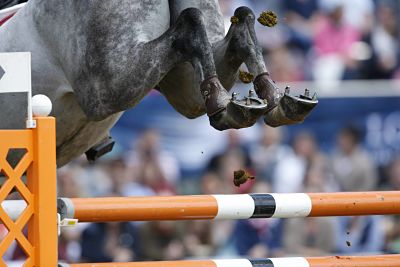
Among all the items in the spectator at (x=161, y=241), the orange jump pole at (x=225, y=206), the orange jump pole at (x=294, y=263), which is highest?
the orange jump pole at (x=225, y=206)

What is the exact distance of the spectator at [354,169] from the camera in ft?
32.4

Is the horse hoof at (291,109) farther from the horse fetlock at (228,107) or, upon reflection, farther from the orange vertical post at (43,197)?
the orange vertical post at (43,197)

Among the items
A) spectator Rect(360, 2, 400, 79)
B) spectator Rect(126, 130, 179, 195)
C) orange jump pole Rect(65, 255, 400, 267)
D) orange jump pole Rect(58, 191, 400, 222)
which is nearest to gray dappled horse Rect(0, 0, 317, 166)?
orange jump pole Rect(58, 191, 400, 222)

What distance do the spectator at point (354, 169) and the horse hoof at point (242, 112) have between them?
558cm

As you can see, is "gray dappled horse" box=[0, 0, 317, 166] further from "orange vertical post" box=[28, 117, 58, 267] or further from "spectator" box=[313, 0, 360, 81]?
"spectator" box=[313, 0, 360, 81]

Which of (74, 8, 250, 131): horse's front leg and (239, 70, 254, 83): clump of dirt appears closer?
(74, 8, 250, 131): horse's front leg

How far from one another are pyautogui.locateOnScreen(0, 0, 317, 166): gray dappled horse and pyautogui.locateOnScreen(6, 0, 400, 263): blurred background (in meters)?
4.02

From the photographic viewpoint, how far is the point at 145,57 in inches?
182

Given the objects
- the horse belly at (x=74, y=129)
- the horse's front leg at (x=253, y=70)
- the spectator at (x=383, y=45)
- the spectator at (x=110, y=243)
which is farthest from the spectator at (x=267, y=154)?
the horse's front leg at (x=253, y=70)

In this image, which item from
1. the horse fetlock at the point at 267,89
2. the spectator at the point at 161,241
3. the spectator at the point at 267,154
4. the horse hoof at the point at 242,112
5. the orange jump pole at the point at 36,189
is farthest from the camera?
the spectator at the point at 267,154

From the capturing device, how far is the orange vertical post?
13.1 ft

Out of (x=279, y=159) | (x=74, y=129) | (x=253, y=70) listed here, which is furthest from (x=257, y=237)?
(x=253, y=70)

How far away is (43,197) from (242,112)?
896mm

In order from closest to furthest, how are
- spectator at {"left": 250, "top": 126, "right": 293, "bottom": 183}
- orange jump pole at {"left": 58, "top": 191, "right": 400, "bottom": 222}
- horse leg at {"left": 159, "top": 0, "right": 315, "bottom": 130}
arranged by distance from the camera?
horse leg at {"left": 159, "top": 0, "right": 315, "bottom": 130}, orange jump pole at {"left": 58, "top": 191, "right": 400, "bottom": 222}, spectator at {"left": 250, "top": 126, "right": 293, "bottom": 183}
